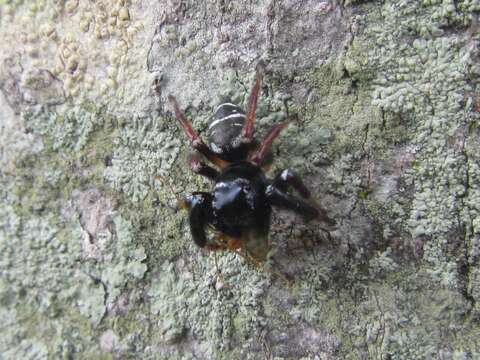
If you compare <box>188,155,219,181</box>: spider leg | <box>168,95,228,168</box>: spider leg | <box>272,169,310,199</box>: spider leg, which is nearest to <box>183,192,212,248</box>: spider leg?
<box>188,155,219,181</box>: spider leg

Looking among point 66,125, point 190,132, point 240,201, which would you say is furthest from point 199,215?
point 66,125

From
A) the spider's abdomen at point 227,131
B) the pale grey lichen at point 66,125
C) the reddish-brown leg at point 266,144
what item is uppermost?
the pale grey lichen at point 66,125

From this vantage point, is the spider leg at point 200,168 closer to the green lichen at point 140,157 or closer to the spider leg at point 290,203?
the green lichen at point 140,157

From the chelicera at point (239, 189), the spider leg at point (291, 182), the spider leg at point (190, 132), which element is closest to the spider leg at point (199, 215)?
the chelicera at point (239, 189)

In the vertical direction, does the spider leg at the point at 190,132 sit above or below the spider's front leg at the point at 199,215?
above

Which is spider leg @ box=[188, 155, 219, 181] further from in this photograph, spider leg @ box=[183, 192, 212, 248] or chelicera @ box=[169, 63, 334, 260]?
spider leg @ box=[183, 192, 212, 248]

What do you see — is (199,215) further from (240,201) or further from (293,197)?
(293,197)

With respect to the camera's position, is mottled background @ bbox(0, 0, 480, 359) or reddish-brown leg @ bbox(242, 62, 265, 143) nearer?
mottled background @ bbox(0, 0, 480, 359)

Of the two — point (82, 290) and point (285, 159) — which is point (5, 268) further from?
point (285, 159)
